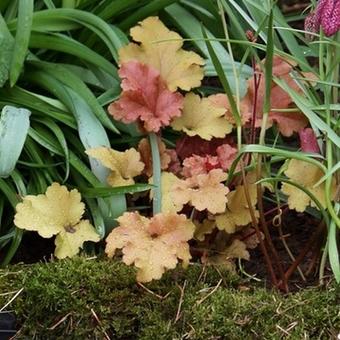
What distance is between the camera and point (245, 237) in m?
2.66

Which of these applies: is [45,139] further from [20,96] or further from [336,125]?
[336,125]

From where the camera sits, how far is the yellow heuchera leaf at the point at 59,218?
2.55m

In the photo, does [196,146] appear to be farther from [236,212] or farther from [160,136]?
[236,212]

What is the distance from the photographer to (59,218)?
8.50 feet

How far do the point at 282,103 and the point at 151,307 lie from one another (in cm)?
68

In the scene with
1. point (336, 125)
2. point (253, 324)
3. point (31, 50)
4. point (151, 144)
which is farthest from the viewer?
point (31, 50)

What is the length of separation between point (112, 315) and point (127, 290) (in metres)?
0.07

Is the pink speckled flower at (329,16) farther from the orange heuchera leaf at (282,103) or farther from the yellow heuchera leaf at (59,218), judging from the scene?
the yellow heuchera leaf at (59,218)

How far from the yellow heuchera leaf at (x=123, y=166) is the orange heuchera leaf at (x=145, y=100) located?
0.08m

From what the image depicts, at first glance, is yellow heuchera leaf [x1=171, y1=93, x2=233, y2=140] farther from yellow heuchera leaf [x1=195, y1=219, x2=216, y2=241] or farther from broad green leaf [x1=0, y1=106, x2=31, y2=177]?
broad green leaf [x1=0, y1=106, x2=31, y2=177]

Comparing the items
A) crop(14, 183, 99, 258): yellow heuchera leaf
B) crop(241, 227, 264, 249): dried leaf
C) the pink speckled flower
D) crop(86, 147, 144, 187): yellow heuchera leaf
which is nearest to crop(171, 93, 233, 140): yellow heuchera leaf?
crop(86, 147, 144, 187): yellow heuchera leaf

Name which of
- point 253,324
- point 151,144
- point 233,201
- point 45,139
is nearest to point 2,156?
point 45,139

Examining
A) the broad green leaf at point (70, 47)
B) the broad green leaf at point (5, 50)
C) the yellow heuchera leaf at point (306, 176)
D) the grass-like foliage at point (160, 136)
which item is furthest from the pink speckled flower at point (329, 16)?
the broad green leaf at point (5, 50)

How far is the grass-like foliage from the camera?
249 cm
